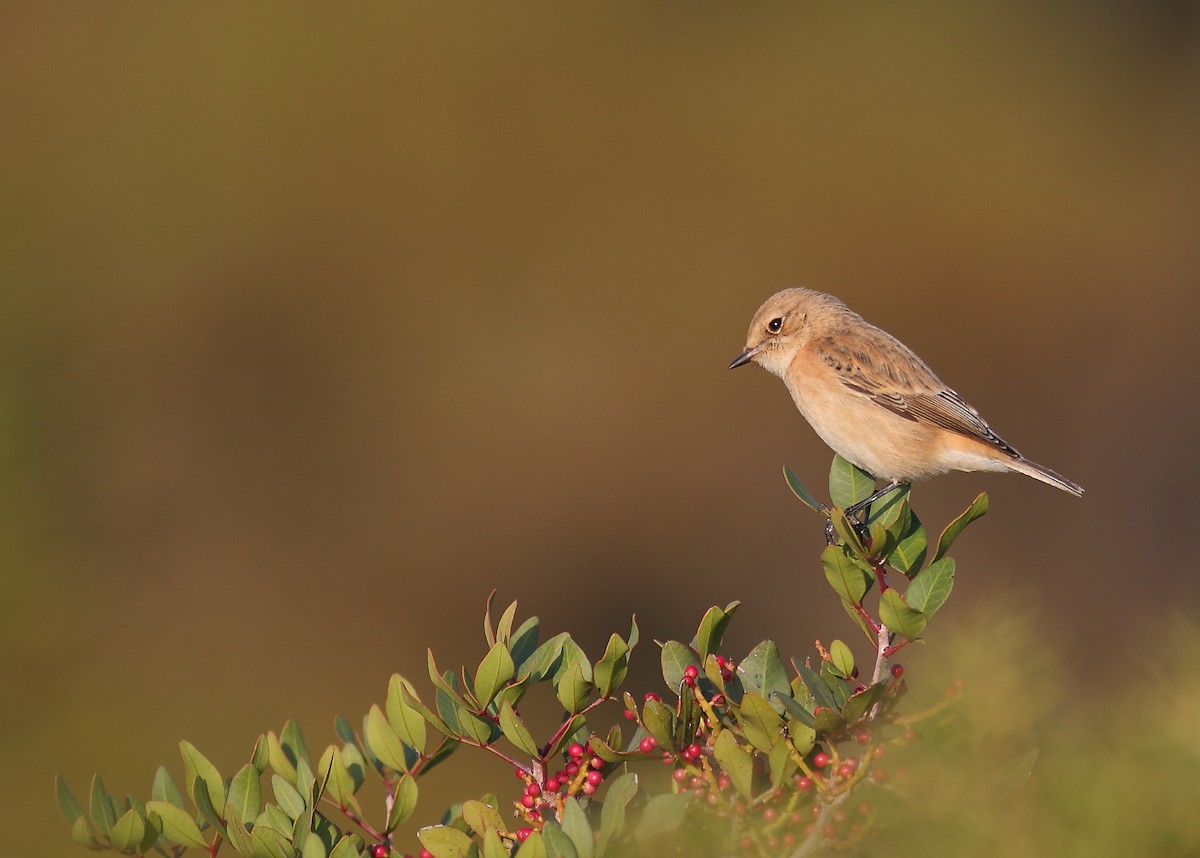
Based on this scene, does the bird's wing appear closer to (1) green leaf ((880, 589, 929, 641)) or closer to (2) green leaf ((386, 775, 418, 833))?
(1) green leaf ((880, 589, 929, 641))

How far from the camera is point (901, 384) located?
4.32 metres

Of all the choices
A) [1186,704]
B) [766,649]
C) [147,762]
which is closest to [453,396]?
[147,762]

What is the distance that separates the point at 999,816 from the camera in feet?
3.07

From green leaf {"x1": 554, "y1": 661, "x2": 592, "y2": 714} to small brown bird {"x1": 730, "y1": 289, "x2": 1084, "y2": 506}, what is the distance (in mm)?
2331

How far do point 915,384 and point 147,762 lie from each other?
3.81 metres

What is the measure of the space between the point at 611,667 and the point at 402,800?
0.41 m

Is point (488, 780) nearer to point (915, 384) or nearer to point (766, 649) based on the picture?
point (915, 384)

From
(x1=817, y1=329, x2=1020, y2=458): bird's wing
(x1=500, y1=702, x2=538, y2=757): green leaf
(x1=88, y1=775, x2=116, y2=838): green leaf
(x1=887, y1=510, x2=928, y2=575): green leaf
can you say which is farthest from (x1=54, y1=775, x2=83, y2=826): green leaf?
(x1=817, y1=329, x2=1020, y2=458): bird's wing

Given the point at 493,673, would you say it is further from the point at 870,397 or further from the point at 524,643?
the point at 870,397

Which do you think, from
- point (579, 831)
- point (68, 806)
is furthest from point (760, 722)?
point (68, 806)

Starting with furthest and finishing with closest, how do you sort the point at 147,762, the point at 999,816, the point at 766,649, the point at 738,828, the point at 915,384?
1. the point at 147,762
2. the point at 915,384
3. the point at 766,649
4. the point at 738,828
5. the point at 999,816

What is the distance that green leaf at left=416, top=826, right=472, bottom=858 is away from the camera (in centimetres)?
165

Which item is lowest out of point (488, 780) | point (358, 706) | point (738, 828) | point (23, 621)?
point (488, 780)

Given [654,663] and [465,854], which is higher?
[465,854]
